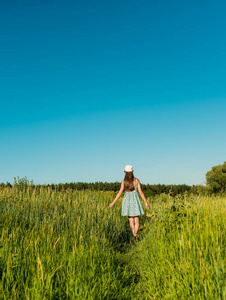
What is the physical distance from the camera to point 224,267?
295cm

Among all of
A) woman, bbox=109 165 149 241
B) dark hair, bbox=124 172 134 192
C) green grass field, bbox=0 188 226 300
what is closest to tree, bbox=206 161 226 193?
woman, bbox=109 165 149 241

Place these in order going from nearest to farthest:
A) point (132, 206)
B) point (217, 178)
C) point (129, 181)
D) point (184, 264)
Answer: point (184, 264)
point (132, 206)
point (129, 181)
point (217, 178)

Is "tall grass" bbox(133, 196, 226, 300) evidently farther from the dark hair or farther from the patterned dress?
the dark hair

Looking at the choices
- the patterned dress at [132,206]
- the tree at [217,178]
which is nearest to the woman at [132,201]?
the patterned dress at [132,206]

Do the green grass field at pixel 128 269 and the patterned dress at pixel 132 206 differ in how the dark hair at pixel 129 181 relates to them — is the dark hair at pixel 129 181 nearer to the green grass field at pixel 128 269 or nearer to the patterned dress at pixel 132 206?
the patterned dress at pixel 132 206

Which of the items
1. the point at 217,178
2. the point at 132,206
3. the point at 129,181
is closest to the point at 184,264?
the point at 132,206

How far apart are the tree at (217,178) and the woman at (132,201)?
44.5 ft

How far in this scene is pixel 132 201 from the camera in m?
7.29

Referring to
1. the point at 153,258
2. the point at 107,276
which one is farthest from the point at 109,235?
the point at 107,276

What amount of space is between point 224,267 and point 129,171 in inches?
183

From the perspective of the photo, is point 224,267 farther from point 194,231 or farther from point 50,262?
point 50,262

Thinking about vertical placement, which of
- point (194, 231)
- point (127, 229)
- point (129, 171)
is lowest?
point (127, 229)

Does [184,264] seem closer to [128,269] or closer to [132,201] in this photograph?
[128,269]

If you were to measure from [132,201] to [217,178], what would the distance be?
14.0m
